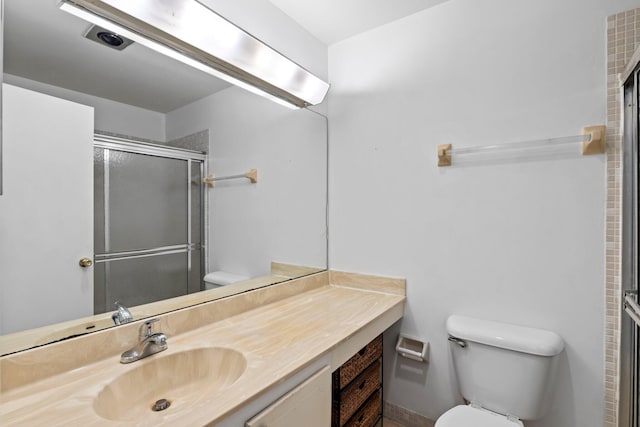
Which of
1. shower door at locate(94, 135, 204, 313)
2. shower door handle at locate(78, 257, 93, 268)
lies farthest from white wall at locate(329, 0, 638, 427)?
shower door handle at locate(78, 257, 93, 268)

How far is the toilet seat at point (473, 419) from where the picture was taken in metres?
1.21

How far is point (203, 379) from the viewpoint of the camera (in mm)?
1063

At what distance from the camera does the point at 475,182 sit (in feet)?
4.98

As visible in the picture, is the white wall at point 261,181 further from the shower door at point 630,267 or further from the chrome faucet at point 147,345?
the shower door at point 630,267

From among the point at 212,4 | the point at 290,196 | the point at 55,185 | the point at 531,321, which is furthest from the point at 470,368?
the point at 212,4

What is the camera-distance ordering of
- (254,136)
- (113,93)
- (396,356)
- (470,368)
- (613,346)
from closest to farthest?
1. (113,93)
2. (613,346)
3. (470,368)
4. (254,136)
5. (396,356)

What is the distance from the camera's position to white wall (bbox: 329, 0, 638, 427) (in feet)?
4.29

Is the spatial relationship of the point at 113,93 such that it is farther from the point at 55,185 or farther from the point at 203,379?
the point at 203,379

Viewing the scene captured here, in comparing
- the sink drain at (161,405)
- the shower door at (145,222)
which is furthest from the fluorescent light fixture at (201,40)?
the sink drain at (161,405)

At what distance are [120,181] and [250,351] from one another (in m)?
0.72

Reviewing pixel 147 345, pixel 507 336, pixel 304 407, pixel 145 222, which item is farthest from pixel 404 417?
pixel 145 222

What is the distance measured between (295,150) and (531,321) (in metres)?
1.42

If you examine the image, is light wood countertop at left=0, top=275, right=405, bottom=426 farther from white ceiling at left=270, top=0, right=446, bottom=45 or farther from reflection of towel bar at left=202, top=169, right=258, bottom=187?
white ceiling at left=270, top=0, right=446, bottom=45

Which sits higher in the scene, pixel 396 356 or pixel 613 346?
pixel 613 346
